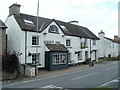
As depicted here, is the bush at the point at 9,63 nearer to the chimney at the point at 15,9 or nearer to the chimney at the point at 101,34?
the chimney at the point at 15,9

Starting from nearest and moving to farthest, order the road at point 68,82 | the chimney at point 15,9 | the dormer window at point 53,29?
the road at point 68,82 < the chimney at point 15,9 < the dormer window at point 53,29

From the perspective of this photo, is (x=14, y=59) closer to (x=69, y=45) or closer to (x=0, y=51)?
(x=0, y=51)

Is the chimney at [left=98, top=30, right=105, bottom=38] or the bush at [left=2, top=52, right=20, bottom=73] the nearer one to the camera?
the bush at [left=2, top=52, right=20, bottom=73]

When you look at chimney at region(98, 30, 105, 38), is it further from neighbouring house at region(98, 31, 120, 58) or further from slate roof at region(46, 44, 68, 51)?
slate roof at region(46, 44, 68, 51)

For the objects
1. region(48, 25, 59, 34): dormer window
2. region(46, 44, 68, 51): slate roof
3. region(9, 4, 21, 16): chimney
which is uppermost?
region(9, 4, 21, 16): chimney

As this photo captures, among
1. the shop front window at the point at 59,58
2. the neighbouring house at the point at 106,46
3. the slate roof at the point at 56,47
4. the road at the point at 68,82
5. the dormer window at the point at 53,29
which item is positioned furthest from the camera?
the neighbouring house at the point at 106,46

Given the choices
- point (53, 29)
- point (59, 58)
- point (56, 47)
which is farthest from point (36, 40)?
point (59, 58)

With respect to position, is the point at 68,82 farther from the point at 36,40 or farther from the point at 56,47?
the point at 56,47

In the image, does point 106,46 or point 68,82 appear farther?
point 106,46

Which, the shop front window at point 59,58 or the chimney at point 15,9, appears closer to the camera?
the chimney at point 15,9

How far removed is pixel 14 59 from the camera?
2239cm

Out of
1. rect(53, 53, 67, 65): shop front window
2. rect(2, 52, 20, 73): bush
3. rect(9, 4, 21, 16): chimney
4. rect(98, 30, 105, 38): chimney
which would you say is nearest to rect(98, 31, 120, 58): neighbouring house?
rect(98, 30, 105, 38): chimney

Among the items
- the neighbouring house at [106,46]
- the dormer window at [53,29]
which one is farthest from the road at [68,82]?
the neighbouring house at [106,46]

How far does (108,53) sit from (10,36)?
34732 millimetres
